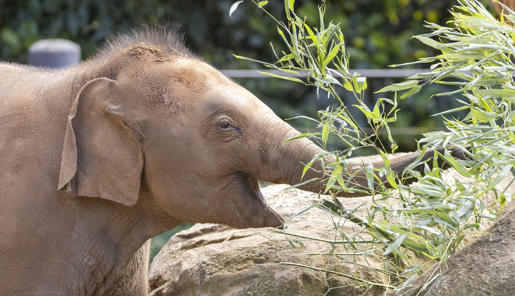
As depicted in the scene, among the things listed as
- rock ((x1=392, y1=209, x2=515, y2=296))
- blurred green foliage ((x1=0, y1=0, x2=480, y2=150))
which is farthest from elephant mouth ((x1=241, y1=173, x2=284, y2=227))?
blurred green foliage ((x1=0, y1=0, x2=480, y2=150))

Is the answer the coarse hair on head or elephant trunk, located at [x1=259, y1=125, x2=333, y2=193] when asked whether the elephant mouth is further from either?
the coarse hair on head

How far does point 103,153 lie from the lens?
364 centimetres

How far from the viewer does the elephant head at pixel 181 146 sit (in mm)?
3568

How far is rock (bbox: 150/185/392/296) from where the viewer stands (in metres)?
3.70

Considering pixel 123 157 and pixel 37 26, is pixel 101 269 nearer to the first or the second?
pixel 123 157

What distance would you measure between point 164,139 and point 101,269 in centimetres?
58

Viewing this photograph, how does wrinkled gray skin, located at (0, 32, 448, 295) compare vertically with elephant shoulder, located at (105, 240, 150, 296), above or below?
above

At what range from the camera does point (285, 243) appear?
3.87 meters

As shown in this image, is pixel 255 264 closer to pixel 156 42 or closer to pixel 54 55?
pixel 156 42

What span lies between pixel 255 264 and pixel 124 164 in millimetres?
642

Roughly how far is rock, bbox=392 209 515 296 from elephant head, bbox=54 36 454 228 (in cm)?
57

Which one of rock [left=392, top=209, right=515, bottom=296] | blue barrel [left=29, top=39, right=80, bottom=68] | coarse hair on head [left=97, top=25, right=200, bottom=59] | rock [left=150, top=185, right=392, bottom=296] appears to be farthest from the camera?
blue barrel [left=29, top=39, right=80, bottom=68]

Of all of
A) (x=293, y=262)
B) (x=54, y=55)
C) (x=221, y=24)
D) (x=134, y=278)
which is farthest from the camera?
(x=221, y=24)

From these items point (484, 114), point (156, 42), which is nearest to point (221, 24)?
point (156, 42)
